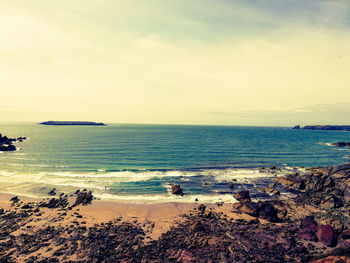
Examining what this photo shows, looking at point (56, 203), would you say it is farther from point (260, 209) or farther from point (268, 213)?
point (268, 213)

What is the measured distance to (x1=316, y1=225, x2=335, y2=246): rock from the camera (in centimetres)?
2041

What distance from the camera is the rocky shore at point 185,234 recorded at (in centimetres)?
1848

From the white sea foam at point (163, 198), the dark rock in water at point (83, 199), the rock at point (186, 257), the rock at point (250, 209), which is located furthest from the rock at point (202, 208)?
the dark rock in water at point (83, 199)

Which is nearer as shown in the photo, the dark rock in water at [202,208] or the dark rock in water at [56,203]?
the dark rock in water at [202,208]

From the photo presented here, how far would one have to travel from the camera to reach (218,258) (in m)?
18.3

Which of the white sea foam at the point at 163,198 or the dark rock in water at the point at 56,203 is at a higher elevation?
the dark rock in water at the point at 56,203

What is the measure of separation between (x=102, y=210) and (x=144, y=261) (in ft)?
47.4

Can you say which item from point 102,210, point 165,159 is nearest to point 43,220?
point 102,210

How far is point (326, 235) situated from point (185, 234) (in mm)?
15764

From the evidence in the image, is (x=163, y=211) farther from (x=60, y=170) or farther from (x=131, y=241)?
(x=60, y=170)

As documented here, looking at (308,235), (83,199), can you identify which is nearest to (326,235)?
(308,235)

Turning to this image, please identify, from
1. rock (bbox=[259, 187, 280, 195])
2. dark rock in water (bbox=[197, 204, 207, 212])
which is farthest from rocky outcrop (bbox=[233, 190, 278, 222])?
rock (bbox=[259, 187, 280, 195])

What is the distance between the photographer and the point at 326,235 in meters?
20.9

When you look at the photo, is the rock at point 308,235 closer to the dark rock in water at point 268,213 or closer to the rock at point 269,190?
the dark rock in water at point 268,213
